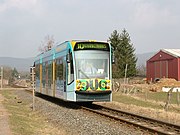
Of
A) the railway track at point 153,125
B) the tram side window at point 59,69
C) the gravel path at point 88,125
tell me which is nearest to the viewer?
the railway track at point 153,125

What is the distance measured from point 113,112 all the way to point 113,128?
543cm

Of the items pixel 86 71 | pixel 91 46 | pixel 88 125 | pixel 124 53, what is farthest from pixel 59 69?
pixel 124 53

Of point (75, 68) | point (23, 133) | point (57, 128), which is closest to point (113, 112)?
point (75, 68)

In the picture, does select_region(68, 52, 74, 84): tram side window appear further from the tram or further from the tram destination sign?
the tram destination sign

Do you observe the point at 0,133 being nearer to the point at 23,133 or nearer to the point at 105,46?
the point at 23,133

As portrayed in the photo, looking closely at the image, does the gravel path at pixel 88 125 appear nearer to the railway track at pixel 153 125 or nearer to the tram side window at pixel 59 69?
the railway track at pixel 153 125

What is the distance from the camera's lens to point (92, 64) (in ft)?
64.0

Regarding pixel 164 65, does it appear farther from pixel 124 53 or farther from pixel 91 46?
pixel 91 46

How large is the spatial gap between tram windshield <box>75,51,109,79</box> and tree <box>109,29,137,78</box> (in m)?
57.6

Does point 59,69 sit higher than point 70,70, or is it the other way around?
point 59,69

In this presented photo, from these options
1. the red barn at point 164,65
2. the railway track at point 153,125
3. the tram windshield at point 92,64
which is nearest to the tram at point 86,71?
the tram windshield at point 92,64

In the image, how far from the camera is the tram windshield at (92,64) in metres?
19.2

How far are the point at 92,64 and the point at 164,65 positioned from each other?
5034 cm

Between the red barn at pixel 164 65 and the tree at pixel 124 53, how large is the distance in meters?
5.18
